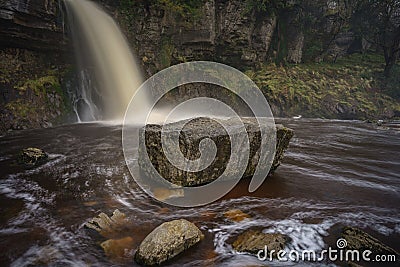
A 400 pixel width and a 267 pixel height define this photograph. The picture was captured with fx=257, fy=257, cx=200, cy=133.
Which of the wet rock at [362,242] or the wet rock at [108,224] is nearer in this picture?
the wet rock at [362,242]

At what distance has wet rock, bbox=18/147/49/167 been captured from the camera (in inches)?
243

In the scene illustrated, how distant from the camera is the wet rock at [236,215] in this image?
3.53 m

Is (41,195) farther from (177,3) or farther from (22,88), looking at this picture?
(177,3)

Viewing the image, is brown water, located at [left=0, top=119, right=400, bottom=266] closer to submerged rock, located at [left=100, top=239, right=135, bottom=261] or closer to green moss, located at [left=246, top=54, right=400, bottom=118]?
submerged rock, located at [left=100, top=239, right=135, bottom=261]

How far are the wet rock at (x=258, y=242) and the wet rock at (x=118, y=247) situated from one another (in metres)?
1.17

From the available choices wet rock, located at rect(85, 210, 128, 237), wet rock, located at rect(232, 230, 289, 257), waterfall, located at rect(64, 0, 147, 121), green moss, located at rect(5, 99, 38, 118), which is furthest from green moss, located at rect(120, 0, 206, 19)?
wet rock, located at rect(232, 230, 289, 257)

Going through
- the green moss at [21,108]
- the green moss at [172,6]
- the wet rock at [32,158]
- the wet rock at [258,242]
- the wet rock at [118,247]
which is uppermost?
the green moss at [172,6]

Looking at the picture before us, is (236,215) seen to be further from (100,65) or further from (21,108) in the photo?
(100,65)

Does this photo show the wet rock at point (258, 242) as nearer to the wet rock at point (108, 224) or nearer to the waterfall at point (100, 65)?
the wet rock at point (108, 224)

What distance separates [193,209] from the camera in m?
3.80

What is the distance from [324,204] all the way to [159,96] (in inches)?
623

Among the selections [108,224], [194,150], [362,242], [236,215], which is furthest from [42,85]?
[362,242]

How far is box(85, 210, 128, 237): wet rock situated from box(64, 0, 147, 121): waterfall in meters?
12.1

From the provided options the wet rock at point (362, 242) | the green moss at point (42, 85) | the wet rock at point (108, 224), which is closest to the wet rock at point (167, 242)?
the wet rock at point (108, 224)
